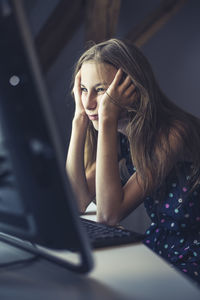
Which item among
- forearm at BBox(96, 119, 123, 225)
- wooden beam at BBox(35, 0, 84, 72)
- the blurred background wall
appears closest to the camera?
forearm at BBox(96, 119, 123, 225)

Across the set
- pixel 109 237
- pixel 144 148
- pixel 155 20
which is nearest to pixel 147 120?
pixel 144 148

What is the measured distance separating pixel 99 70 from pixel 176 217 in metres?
0.56

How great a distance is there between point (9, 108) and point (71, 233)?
0.53ft

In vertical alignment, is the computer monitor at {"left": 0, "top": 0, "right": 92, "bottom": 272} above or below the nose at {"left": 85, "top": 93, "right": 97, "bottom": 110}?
above

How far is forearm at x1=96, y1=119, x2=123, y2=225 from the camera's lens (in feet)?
3.28

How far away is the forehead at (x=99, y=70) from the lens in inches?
48.4

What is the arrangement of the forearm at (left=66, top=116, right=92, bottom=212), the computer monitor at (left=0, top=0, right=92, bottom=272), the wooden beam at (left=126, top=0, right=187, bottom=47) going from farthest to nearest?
the wooden beam at (left=126, top=0, right=187, bottom=47), the forearm at (left=66, top=116, right=92, bottom=212), the computer monitor at (left=0, top=0, right=92, bottom=272)

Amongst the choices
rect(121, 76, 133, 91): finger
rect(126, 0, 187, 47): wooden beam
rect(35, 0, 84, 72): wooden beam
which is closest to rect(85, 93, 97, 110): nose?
rect(121, 76, 133, 91): finger

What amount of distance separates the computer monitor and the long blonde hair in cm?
67

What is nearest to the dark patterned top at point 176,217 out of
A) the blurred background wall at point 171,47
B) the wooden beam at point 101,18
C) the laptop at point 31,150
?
the laptop at point 31,150

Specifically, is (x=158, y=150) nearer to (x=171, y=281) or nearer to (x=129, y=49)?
(x=129, y=49)

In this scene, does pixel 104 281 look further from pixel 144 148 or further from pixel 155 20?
pixel 155 20

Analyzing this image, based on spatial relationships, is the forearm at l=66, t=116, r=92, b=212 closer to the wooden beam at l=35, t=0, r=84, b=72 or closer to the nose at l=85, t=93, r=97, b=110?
the nose at l=85, t=93, r=97, b=110

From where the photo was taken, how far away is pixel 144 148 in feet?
3.81
